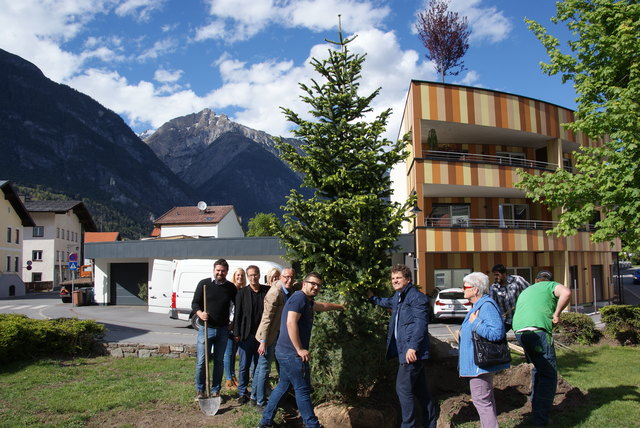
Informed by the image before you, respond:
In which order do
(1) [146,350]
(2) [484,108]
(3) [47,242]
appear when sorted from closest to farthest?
1. (1) [146,350]
2. (2) [484,108]
3. (3) [47,242]

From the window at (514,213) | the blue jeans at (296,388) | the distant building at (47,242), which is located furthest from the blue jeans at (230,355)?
the distant building at (47,242)

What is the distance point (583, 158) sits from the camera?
12.2m

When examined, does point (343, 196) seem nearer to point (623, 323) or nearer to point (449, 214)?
point (623, 323)

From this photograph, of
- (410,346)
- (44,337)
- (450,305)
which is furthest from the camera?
(450,305)

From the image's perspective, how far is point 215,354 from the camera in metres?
6.49

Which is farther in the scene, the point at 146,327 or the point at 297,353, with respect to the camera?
the point at 146,327

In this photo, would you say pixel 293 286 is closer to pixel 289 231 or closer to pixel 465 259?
pixel 289 231

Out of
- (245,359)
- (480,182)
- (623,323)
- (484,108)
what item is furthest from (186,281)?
(484,108)

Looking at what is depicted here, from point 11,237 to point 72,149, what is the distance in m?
127

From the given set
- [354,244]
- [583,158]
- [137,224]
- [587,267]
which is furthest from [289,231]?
[137,224]

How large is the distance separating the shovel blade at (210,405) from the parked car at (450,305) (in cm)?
1403

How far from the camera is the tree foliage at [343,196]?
6.93 metres

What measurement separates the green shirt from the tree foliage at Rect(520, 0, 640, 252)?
636cm

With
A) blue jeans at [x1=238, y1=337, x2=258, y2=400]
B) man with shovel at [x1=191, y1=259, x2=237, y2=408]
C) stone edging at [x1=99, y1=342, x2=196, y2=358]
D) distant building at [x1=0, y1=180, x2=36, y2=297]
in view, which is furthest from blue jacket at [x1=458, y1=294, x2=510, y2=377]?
distant building at [x1=0, y1=180, x2=36, y2=297]
